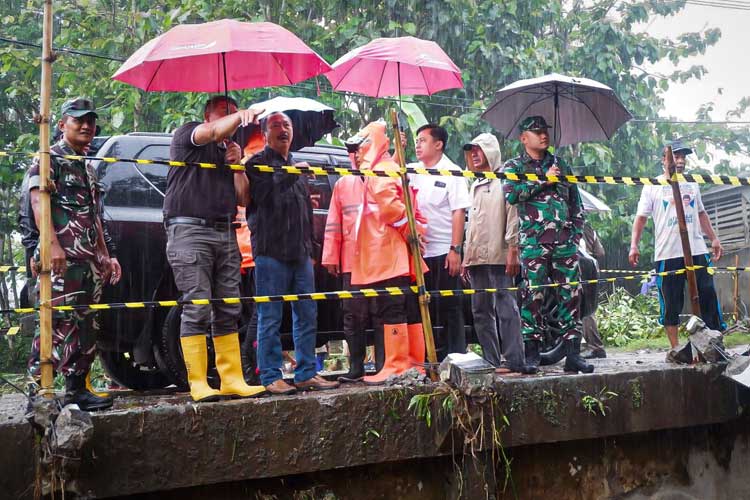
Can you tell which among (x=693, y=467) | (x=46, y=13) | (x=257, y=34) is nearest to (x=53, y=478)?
(x=46, y=13)

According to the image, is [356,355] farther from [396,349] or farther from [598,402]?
[598,402]

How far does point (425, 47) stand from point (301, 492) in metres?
3.53

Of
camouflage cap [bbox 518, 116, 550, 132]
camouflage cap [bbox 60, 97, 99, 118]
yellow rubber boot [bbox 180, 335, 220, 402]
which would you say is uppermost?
camouflage cap [bbox 60, 97, 99, 118]

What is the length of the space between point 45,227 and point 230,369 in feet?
4.29

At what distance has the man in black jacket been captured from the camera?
472cm

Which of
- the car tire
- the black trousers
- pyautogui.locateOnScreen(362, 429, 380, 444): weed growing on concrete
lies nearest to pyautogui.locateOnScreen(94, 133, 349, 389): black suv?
the car tire

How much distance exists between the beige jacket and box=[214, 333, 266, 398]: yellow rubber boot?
6.58 ft

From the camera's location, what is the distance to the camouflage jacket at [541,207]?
532 centimetres

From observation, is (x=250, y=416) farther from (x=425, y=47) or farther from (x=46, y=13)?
(x=425, y=47)

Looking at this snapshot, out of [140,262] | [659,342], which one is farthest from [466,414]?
[659,342]

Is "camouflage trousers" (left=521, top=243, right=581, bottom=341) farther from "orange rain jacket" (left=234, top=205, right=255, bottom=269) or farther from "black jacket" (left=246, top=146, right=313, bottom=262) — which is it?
"orange rain jacket" (left=234, top=205, right=255, bottom=269)

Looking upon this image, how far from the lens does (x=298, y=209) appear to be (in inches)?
192

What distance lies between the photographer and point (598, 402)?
459cm

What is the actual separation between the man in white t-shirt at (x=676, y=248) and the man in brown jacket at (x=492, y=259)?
5.17ft
